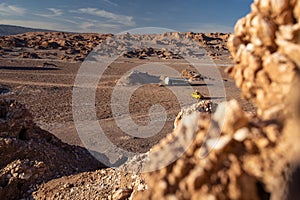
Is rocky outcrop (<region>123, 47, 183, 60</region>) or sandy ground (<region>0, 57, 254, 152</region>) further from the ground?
rocky outcrop (<region>123, 47, 183, 60</region>)

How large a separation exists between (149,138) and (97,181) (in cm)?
827

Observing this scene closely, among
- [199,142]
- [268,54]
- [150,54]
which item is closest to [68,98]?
[199,142]

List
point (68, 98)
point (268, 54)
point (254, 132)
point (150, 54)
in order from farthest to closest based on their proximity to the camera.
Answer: point (150, 54) < point (68, 98) < point (268, 54) < point (254, 132)

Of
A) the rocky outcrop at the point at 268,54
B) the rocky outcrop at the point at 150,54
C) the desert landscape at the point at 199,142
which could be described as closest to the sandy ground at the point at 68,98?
the desert landscape at the point at 199,142

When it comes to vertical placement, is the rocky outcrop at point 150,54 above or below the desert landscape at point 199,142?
below

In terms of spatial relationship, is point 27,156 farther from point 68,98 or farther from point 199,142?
point 68,98

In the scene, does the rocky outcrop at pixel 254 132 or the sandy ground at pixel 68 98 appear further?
the sandy ground at pixel 68 98

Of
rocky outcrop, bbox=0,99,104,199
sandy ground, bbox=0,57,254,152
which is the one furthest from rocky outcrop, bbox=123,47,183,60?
rocky outcrop, bbox=0,99,104,199

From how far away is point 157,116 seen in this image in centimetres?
1775

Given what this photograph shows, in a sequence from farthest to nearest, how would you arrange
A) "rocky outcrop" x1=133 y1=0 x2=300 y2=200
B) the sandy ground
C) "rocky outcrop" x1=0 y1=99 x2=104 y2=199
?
the sandy ground → "rocky outcrop" x1=0 y1=99 x2=104 y2=199 → "rocky outcrop" x1=133 y1=0 x2=300 y2=200

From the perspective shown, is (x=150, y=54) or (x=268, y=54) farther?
(x=150, y=54)

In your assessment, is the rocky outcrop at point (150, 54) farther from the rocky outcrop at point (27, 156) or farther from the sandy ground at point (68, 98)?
the rocky outcrop at point (27, 156)

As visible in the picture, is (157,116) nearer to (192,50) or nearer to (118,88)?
(118,88)

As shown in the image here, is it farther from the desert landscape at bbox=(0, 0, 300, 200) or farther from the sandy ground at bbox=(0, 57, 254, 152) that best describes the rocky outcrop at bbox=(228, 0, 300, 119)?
the sandy ground at bbox=(0, 57, 254, 152)
